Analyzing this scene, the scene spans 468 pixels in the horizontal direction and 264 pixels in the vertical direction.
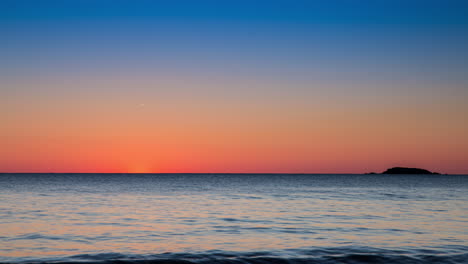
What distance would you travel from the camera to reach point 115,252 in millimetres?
20547

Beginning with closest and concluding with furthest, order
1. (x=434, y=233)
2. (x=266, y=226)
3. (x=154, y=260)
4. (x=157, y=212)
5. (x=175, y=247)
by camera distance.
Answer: (x=154, y=260)
(x=175, y=247)
(x=434, y=233)
(x=266, y=226)
(x=157, y=212)

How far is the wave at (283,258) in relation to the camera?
1861 cm

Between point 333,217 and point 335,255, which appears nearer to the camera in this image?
point 335,255

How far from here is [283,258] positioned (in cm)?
1930

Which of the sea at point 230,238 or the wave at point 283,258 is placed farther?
the sea at point 230,238

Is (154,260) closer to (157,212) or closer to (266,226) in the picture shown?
(266,226)

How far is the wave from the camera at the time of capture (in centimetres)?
1861

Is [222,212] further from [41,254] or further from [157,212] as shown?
[41,254]

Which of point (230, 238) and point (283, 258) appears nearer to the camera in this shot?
point (283, 258)

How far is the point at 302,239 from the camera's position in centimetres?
2441

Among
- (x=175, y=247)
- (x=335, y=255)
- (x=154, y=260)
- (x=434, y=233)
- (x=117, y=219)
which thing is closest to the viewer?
(x=154, y=260)

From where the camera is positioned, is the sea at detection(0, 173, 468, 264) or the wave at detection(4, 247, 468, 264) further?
the sea at detection(0, 173, 468, 264)

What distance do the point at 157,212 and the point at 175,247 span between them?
18.2 metres

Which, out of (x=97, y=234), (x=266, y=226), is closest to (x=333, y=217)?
(x=266, y=226)
